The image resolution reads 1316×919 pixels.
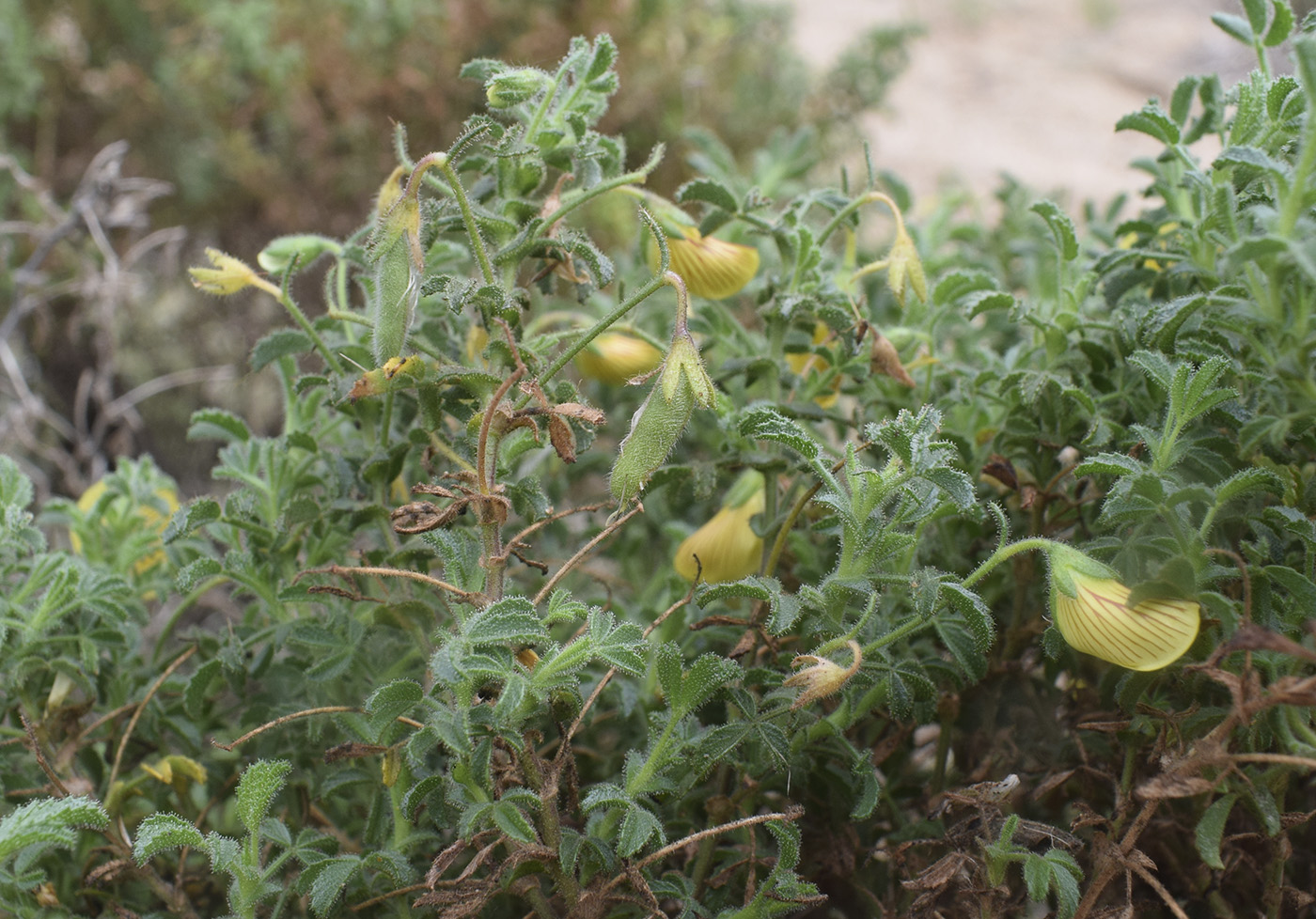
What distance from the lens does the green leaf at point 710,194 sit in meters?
0.90

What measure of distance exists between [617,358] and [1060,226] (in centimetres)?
43

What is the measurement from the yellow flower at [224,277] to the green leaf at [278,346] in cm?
4

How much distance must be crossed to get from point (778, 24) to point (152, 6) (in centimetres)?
169

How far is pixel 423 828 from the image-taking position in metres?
0.83

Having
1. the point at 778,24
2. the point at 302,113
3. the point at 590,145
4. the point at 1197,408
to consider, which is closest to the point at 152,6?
the point at 302,113

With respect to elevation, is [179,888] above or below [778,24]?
below

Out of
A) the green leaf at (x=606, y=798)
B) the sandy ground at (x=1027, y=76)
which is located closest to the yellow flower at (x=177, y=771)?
the green leaf at (x=606, y=798)

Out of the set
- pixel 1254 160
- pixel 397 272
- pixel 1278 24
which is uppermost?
pixel 1278 24

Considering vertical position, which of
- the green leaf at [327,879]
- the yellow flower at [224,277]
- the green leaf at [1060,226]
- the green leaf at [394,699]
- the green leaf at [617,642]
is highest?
the green leaf at [1060,226]

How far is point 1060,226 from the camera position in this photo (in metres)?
0.87

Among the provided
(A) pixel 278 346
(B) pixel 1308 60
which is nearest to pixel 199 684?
(A) pixel 278 346

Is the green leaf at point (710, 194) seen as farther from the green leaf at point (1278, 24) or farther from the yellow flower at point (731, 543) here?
the green leaf at point (1278, 24)

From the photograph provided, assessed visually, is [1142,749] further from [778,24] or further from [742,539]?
[778,24]

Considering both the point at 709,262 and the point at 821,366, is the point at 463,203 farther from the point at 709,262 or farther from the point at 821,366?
the point at 821,366
